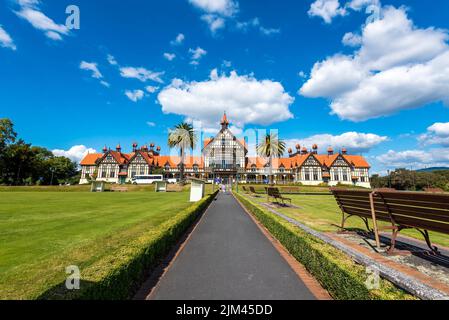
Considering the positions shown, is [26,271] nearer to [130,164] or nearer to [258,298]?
[258,298]

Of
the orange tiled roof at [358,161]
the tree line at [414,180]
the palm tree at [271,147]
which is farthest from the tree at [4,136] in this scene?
the tree line at [414,180]

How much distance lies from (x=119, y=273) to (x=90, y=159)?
85.1 metres

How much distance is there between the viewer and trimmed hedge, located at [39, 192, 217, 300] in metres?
2.79

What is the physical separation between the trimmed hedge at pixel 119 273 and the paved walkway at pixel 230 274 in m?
0.41

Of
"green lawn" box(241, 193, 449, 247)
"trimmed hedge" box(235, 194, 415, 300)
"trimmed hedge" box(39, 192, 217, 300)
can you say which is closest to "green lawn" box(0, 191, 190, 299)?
"trimmed hedge" box(39, 192, 217, 300)

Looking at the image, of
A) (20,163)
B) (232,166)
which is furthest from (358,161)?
(20,163)

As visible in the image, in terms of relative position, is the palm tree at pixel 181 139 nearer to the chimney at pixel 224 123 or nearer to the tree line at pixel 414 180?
the chimney at pixel 224 123

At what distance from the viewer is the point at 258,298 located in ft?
11.9

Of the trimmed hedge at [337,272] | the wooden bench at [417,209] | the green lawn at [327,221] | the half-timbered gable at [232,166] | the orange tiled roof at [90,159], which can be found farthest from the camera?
the orange tiled roof at [90,159]

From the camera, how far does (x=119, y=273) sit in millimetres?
3400

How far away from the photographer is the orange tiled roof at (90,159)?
75.8 metres
